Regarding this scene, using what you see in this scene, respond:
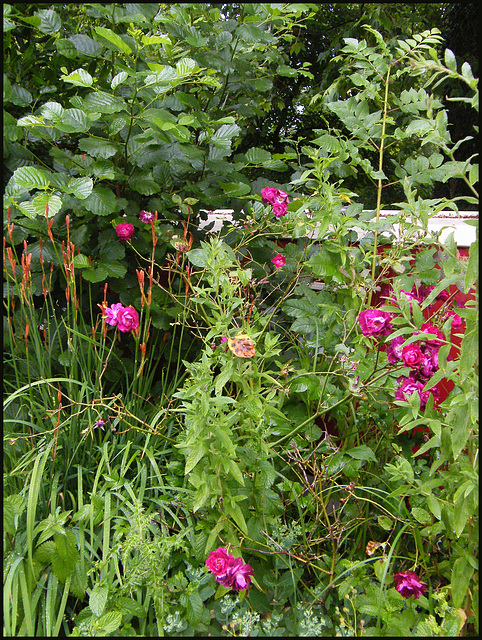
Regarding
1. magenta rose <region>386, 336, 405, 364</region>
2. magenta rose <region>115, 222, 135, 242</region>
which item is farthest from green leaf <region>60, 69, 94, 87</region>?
magenta rose <region>386, 336, 405, 364</region>

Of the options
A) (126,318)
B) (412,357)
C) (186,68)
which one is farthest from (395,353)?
(186,68)

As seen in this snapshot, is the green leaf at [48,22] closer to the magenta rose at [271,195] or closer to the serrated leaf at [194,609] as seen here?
the magenta rose at [271,195]

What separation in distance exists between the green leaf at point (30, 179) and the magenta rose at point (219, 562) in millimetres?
1182

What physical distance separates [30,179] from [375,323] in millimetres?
1148

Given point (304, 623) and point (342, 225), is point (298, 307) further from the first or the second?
point (304, 623)

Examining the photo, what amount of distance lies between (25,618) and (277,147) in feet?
24.1

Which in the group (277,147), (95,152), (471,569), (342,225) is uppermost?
(95,152)

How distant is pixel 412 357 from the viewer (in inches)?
49.9

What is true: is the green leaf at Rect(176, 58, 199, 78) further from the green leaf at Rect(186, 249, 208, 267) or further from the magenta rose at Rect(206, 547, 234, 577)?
the magenta rose at Rect(206, 547, 234, 577)

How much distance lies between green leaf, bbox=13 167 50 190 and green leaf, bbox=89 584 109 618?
1.16 metres

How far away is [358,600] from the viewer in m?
1.22

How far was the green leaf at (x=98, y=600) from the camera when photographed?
1147mm

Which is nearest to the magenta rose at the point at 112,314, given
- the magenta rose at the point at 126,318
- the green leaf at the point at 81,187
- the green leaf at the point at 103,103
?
the magenta rose at the point at 126,318

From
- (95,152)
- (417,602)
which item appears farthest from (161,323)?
(417,602)
